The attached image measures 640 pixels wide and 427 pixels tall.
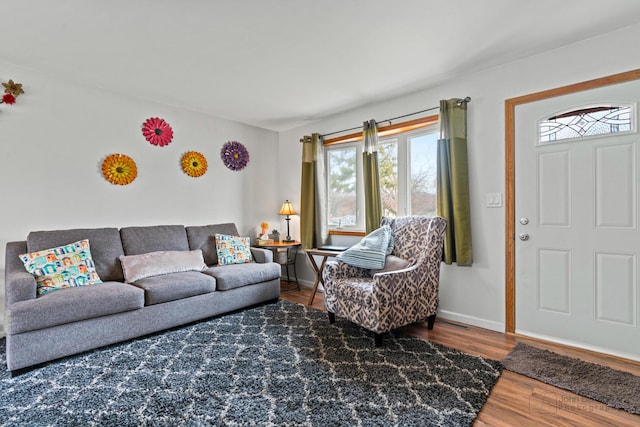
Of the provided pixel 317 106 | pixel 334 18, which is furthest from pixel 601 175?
pixel 317 106

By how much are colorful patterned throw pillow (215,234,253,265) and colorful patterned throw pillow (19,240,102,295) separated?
45.9 inches

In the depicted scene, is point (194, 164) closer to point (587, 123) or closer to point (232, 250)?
point (232, 250)

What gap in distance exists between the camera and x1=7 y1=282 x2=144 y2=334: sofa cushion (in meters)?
2.08

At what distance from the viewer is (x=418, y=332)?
2.79 meters

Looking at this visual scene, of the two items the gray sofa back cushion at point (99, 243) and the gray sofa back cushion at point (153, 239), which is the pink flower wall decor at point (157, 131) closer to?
the gray sofa back cushion at point (153, 239)

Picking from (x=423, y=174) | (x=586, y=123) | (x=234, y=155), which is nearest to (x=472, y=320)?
(x=423, y=174)

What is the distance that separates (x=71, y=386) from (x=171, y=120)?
9.33 feet

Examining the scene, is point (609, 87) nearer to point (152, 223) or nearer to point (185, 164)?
point (185, 164)

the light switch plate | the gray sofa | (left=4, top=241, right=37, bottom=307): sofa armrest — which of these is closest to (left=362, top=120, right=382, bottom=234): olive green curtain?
the light switch plate

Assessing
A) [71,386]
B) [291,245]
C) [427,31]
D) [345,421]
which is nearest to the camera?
[345,421]

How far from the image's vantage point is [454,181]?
293 centimetres

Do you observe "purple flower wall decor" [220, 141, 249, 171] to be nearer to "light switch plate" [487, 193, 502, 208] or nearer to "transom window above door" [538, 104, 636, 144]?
"light switch plate" [487, 193, 502, 208]

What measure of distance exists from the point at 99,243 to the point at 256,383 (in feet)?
6.91

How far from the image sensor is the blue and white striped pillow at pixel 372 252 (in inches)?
114
